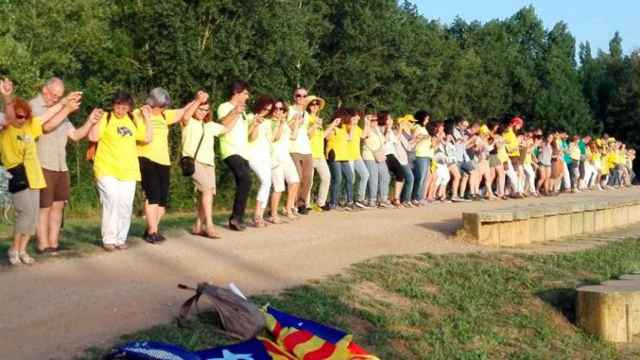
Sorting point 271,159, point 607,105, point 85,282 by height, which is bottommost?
point 85,282

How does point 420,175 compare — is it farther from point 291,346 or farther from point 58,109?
point 291,346

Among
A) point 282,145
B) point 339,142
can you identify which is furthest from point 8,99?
point 339,142

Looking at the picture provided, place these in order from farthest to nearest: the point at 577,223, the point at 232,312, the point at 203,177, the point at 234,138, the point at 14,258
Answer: the point at 577,223 < the point at 234,138 < the point at 203,177 < the point at 14,258 < the point at 232,312

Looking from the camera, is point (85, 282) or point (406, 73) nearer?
point (85, 282)

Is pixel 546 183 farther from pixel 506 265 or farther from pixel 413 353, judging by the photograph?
pixel 413 353

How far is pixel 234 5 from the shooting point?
3538cm

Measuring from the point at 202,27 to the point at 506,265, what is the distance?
2585 centimetres

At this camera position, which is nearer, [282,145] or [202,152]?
[202,152]

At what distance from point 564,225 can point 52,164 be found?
29.9 ft

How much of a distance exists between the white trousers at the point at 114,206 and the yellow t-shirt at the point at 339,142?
627 centimetres

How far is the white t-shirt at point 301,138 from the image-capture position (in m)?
14.8

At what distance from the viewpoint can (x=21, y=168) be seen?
31.0 ft

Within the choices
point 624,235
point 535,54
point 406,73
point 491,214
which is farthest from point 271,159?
point 535,54

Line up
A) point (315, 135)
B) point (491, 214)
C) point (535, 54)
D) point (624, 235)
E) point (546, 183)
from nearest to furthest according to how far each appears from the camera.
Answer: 1. point (491, 214)
2. point (315, 135)
3. point (624, 235)
4. point (546, 183)
5. point (535, 54)
